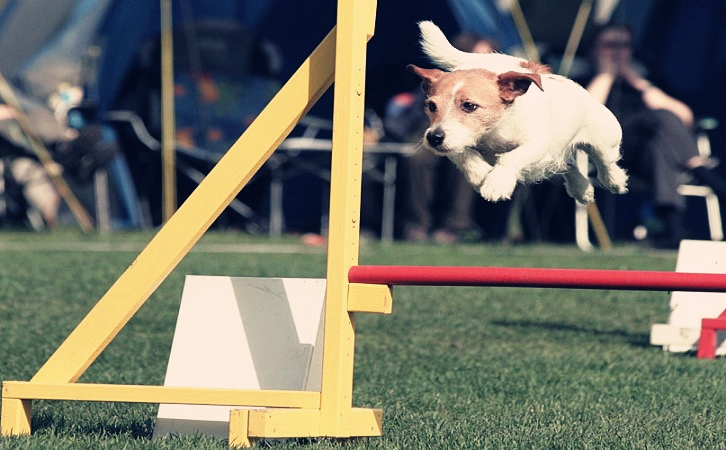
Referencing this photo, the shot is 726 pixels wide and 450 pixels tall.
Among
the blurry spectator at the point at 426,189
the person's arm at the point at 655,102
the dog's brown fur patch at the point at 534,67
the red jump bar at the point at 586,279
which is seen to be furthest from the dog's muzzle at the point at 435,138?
the blurry spectator at the point at 426,189

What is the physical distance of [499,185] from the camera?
2.62m

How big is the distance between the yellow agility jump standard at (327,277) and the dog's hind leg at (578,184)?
1.63 ft

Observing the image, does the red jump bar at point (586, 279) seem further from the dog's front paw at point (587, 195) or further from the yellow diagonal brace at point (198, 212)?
the yellow diagonal brace at point (198, 212)

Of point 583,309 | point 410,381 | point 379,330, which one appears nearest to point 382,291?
point 410,381

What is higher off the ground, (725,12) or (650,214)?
(725,12)

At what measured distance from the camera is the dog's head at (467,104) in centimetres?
265

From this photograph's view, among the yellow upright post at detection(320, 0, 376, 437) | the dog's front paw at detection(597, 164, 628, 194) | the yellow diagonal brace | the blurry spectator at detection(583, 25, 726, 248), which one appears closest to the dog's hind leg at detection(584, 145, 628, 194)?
the dog's front paw at detection(597, 164, 628, 194)

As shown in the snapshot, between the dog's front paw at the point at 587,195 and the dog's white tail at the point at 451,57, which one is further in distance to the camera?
the dog's front paw at the point at 587,195

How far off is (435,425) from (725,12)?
7999 millimetres

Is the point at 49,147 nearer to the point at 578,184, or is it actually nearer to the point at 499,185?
the point at 578,184

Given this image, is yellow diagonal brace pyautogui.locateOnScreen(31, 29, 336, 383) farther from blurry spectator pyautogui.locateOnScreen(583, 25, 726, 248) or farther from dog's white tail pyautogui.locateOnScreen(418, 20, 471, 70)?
blurry spectator pyautogui.locateOnScreen(583, 25, 726, 248)

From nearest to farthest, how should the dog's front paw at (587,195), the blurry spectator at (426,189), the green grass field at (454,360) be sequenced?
the dog's front paw at (587,195)
the green grass field at (454,360)
the blurry spectator at (426,189)

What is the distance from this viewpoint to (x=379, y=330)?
5938 mm

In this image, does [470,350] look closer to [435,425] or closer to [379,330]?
[379,330]
